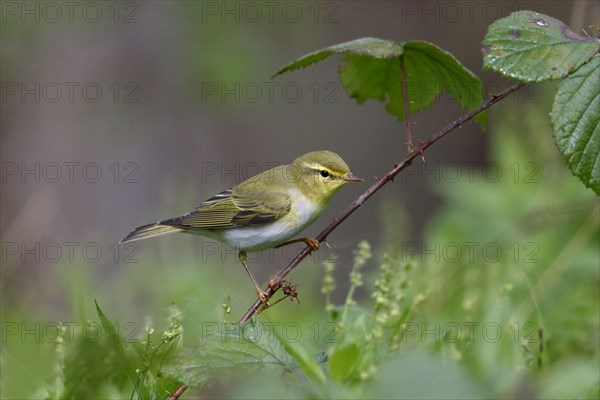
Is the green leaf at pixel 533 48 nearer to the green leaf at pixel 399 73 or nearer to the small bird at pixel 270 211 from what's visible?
the green leaf at pixel 399 73

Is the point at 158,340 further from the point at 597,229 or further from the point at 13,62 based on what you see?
the point at 13,62

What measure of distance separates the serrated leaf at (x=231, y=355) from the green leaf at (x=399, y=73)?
2.54ft

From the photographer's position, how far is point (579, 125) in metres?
1.63

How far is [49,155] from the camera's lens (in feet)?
26.3

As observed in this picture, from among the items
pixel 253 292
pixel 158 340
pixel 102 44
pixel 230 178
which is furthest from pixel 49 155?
pixel 158 340

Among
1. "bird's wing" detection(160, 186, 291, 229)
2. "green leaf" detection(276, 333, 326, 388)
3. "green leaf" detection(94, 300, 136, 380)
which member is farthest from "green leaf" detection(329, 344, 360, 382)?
"bird's wing" detection(160, 186, 291, 229)

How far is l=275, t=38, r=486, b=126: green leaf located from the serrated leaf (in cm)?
77

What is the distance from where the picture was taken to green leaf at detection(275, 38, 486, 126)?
6.38 ft

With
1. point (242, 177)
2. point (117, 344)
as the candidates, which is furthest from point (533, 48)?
point (242, 177)

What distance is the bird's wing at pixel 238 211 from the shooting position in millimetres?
3404

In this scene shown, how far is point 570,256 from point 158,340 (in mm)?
1771

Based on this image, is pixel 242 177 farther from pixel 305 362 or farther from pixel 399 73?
pixel 305 362

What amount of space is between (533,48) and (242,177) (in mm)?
8001

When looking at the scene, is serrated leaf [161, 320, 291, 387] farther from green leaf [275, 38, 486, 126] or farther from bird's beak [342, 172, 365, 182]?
bird's beak [342, 172, 365, 182]
